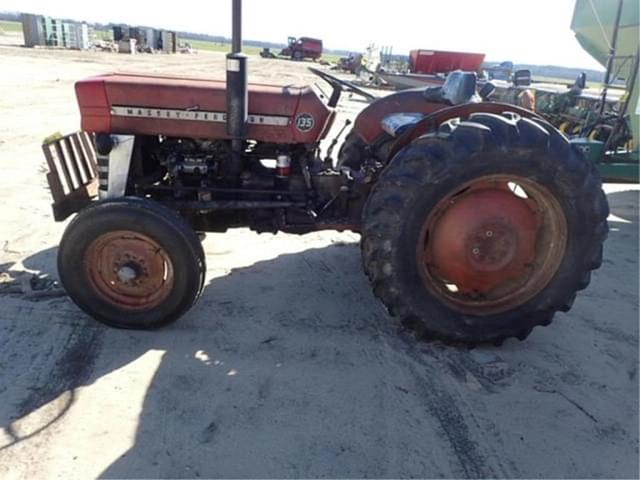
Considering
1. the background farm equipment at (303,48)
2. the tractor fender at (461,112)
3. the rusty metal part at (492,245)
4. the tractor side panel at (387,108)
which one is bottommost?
the background farm equipment at (303,48)

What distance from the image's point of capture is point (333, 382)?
2.59m

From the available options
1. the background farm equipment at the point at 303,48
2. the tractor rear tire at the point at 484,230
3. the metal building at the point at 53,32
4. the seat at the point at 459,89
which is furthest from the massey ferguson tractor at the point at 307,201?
the background farm equipment at the point at 303,48

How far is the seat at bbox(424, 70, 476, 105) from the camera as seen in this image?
136 inches

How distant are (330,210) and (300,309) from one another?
2.17ft

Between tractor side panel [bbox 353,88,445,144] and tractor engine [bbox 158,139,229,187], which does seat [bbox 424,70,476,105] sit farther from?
tractor engine [bbox 158,139,229,187]

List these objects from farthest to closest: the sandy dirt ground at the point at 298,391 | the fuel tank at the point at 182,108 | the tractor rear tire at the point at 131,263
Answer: the fuel tank at the point at 182,108 < the tractor rear tire at the point at 131,263 < the sandy dirt ground at the point at 298,391

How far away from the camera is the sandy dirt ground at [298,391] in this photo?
2.10m

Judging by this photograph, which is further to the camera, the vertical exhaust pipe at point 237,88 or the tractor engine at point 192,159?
the tractor engine at point 192,159

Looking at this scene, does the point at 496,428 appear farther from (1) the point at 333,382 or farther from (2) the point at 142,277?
(2) the point at 142,277

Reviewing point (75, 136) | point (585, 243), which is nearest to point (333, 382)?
point (585, 243)

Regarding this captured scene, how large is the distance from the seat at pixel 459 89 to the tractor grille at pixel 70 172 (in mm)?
2370

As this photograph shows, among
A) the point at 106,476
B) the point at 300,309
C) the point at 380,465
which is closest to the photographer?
the point at 106,476

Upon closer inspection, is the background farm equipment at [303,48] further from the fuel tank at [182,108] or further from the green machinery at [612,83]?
the fuel tank at [182,108]

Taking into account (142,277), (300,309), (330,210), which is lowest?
(300,309)
